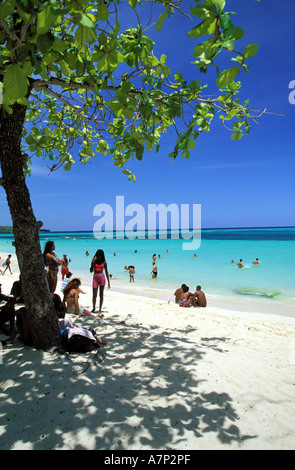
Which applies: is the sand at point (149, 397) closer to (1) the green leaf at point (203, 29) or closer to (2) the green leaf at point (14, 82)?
(2) the green leaf at point (14, 82)

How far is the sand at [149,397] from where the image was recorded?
2506mm

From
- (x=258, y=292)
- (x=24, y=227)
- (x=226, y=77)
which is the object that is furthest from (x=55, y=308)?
(x=258, y=292)

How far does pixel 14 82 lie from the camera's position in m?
1.66

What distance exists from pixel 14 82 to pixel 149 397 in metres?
3.43

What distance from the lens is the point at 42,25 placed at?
1.50m

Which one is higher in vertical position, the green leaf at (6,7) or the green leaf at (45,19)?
the green leaf at (6,7)

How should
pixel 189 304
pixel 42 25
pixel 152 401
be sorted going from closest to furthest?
pixel 42 25
pixel 152 401
pixel 189 304

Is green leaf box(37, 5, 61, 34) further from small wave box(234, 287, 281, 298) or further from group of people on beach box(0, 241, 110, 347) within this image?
small wave box(234, 287, 281, 298)

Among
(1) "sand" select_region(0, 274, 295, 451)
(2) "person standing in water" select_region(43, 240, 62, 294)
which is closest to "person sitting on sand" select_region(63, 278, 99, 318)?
(2) "person standing in water" select_region(43, 240, 62, 294)

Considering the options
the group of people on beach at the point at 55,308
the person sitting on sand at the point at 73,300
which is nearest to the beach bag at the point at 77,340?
the group of people on beach at the point at 55,308

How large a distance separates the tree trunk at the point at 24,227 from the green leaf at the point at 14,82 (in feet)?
7.86

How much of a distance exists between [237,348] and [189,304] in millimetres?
4846
